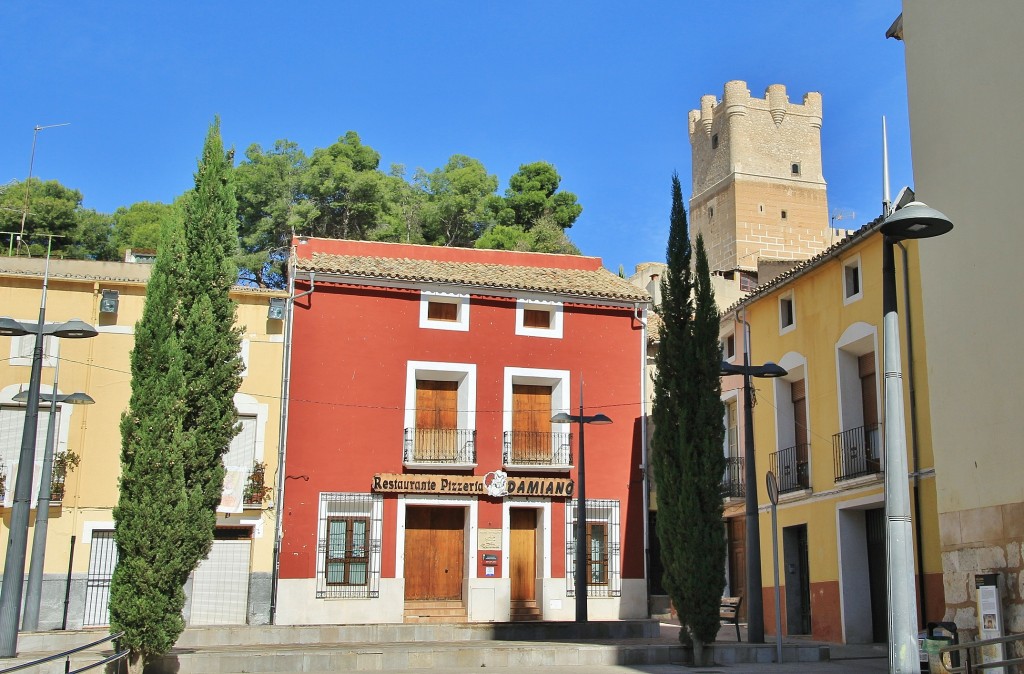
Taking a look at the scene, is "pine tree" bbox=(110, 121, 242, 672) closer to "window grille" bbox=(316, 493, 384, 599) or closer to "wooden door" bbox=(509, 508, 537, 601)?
"window grille" bbox=(316, 493, 384, 599)

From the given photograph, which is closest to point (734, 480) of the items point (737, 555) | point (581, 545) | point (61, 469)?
point (737, 555)

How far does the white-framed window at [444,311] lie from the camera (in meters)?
24.5

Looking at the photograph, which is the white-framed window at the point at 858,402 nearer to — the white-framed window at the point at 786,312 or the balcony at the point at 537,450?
the white-framed window at the point at 786,312

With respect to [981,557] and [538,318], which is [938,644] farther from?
[538,318]

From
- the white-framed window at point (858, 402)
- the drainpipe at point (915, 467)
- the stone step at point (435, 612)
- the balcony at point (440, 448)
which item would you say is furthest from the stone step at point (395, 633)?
the white-framed window at point (858, 402)

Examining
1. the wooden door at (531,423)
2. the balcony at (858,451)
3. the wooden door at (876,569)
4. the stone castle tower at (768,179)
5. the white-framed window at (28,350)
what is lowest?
the wooden door at (876,569)

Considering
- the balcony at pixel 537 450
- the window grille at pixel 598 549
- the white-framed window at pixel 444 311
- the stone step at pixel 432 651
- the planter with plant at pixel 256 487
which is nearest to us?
the stone step at pixel 432 651

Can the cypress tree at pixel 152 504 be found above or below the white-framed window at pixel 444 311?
below

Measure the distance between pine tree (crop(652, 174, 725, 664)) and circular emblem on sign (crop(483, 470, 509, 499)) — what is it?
25.8ft

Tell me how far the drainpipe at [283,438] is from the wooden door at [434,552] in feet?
9.39

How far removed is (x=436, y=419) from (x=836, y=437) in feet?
28.8

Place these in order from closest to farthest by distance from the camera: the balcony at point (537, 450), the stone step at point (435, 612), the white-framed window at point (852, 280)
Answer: the white-framed window at point (852, 280), the stone step at point (435, 612), the balcony at point (537, 450)

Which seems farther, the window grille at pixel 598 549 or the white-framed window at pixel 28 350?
the window grille at pixel 598 549

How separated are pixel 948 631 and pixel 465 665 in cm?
653
